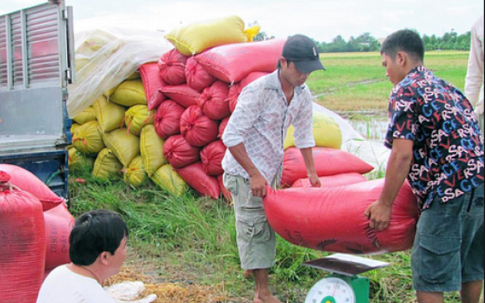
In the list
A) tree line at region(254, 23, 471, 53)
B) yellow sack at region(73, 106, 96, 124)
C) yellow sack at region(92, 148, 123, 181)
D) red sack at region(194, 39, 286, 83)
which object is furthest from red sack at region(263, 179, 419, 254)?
tree line at region(254, 23, 471, 53)

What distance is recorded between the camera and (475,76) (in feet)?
11.9

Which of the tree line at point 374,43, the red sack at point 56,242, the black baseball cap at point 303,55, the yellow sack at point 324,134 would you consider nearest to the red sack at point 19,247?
the red sack at point 56,242

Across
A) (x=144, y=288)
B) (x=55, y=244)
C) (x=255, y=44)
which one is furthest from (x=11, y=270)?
(x=255, y=44)

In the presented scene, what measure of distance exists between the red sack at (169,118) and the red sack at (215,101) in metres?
0.49

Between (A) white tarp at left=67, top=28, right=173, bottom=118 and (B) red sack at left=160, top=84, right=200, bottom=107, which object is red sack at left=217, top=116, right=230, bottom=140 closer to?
(B) red sack at left=160, top=84, right=200, bottom=107

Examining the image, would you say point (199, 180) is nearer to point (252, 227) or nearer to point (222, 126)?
point (222, 126)

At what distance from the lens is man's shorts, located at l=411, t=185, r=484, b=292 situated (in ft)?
7.42

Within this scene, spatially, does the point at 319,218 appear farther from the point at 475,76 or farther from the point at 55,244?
the point at 475,76

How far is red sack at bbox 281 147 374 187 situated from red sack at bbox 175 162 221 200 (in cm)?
97

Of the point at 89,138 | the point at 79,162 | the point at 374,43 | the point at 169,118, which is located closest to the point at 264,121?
the point at 169,118

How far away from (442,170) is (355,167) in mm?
1989

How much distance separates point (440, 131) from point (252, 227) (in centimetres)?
136

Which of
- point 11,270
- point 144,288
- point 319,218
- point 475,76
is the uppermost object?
point 475,76

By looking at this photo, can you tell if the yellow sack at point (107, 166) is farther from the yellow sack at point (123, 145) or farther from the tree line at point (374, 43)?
the tree line at point (374, 43)
